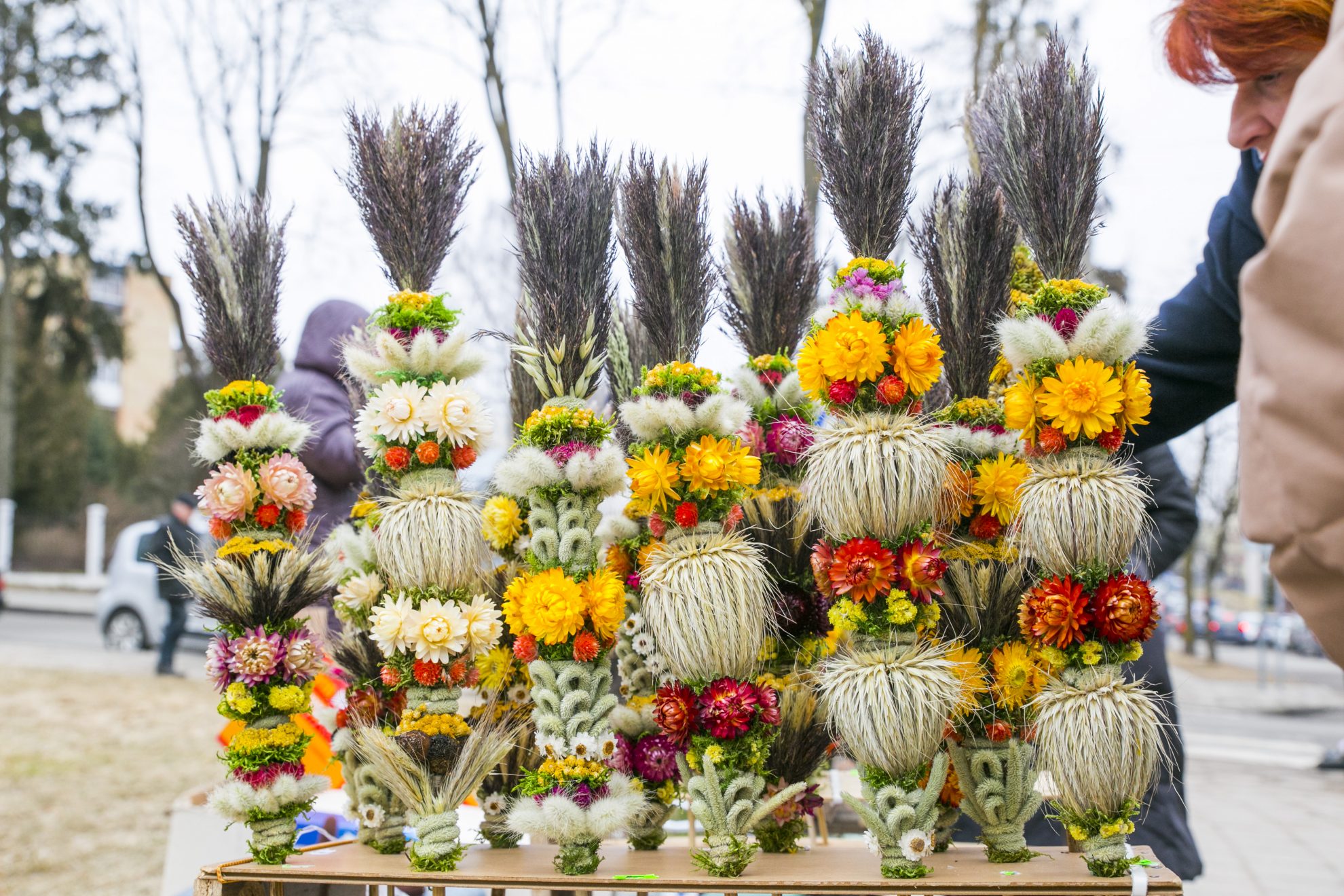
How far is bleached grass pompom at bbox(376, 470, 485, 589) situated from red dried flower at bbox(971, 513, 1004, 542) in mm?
953

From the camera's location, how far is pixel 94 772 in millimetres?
5867

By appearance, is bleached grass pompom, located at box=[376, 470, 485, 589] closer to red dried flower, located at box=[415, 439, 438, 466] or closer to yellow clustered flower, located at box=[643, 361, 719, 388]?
red dried flower, located at box=[415, 439, 438, 466]

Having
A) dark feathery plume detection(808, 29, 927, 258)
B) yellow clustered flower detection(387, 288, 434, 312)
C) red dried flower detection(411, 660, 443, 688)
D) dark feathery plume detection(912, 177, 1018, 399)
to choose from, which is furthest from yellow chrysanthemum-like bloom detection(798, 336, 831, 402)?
red dried flower detection(411, 660, 443, 688)

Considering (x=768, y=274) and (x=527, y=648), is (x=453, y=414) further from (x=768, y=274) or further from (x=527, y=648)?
(x=768, y=274)

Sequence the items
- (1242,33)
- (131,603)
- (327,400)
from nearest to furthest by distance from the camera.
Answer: (1242,33)
(327,400)
(131,603)

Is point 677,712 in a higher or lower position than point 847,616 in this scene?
lower

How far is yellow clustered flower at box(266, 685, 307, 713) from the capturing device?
Result: 1982 millimetres

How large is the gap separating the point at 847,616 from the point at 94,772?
5652 mm

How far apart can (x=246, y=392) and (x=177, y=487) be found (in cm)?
2224

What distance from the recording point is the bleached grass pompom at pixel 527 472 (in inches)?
74.2

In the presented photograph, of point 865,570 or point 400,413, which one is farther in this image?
point 400,413

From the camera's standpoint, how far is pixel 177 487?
2212 centimetres

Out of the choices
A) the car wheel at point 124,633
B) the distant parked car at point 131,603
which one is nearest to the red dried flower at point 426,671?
the distant parked car at point 131,603

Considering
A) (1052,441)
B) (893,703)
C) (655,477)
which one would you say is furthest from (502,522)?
(1052,441)
